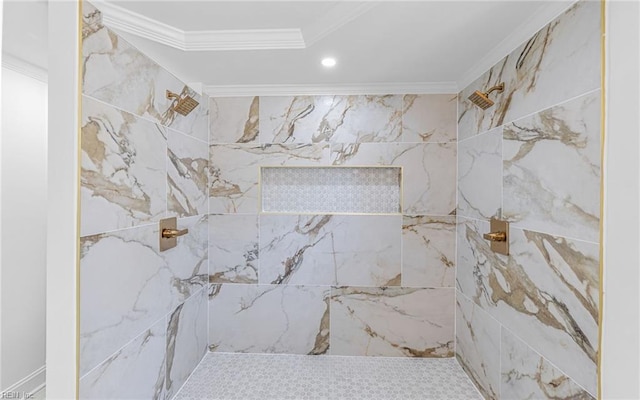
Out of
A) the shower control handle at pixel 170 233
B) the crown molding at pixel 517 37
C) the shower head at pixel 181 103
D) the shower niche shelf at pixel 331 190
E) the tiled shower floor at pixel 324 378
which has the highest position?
the crown molding at pixel 517 37

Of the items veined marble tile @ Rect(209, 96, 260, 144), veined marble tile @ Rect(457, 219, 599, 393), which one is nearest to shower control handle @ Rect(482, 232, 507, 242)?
veined marble tile @ Rect(457, 219, 599, 393)

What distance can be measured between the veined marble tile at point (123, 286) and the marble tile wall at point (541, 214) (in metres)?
1.57

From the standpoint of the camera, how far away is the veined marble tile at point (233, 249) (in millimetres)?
2014

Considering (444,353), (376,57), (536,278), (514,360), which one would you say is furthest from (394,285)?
(376,57)

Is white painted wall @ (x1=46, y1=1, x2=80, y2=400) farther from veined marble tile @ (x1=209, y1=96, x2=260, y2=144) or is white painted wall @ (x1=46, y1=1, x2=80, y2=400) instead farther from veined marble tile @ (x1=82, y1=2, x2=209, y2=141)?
veined marble tile @ (x1=209, y1=96, x2=260, y2=144)

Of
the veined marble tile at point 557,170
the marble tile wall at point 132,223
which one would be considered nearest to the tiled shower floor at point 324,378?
the marble tile wall at point 132,223

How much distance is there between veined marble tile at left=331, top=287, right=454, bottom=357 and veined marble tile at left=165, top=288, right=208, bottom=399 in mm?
806

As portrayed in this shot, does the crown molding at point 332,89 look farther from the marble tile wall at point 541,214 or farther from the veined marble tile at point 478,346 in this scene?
the veined marble tile at point 478,346

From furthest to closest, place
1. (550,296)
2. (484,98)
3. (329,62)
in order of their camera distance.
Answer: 1. (329,62)
2. (484,98)
3. (550,296)

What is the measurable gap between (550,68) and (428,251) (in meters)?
1.15

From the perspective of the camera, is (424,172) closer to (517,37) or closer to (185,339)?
(517,37)

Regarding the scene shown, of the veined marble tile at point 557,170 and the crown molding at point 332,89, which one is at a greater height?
the crown molding at point 332,89

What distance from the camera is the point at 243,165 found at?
202 cm

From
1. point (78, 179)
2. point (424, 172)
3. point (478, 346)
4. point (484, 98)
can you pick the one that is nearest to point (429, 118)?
point (424, 172)
